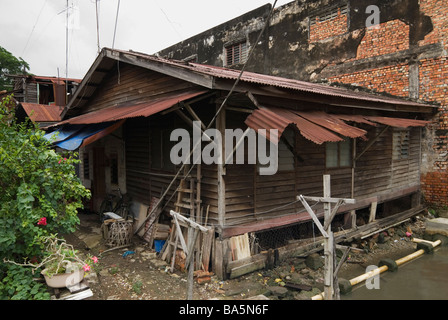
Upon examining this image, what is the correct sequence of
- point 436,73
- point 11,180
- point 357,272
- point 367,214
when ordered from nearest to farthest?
1. point 11,180
2. point 357,272
3. point 367,214
4. point 436,73

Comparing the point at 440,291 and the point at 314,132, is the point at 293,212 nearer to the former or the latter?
the point at 314,132

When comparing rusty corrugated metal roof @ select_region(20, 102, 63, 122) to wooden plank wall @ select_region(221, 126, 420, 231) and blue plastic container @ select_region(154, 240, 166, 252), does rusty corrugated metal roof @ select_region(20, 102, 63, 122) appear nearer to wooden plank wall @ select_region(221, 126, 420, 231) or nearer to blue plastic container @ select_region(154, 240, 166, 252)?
blue plastic container @ select_region(154, 240, 166, 252)

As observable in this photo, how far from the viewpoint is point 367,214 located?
9.53m

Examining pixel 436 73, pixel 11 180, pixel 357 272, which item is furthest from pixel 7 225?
pixel 436 73

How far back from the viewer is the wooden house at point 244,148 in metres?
5.62

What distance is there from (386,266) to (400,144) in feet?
17.7

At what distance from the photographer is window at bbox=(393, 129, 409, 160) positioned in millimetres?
10077

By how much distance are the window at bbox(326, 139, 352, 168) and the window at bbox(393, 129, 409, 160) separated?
9.13 ft

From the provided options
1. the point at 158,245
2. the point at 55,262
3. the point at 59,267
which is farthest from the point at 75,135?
the point at 59,267

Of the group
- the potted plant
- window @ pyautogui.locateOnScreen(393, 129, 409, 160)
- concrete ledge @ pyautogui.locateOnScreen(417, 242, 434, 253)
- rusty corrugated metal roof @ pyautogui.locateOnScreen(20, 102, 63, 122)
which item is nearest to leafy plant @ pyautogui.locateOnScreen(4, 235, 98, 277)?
the potted plant

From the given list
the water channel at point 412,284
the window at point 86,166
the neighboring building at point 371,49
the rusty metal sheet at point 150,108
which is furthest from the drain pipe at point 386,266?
the window at point 86,166

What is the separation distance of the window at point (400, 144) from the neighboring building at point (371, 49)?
1110 millimetres

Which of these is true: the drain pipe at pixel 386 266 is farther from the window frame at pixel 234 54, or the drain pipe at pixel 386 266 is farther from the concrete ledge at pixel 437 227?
the window frame at pixel 234 54

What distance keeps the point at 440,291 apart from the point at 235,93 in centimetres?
580
